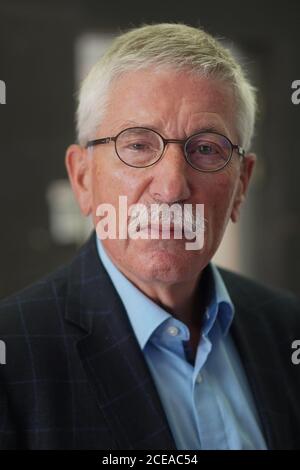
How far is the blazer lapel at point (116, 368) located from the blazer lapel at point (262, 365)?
141 millimetres

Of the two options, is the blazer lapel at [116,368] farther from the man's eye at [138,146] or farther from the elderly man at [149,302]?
the man's eye at [138,146]

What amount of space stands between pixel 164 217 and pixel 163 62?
173 millimetres

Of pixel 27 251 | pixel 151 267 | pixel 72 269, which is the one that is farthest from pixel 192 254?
pixel 27 251

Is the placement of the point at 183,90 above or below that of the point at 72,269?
above

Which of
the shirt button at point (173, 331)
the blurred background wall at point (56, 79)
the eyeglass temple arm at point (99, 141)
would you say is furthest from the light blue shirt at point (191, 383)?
the blurred background wall at point (56, 79)

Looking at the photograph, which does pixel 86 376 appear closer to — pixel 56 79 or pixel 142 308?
pixel 142 308

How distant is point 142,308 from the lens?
0.66 meters

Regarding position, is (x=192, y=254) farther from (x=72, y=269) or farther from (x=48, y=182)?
(x=48, y=182)

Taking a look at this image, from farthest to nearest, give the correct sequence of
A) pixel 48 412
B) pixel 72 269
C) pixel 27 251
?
pixel 27 251 → pixel 72 269 → pixel 48 412

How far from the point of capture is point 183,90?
1.98ft

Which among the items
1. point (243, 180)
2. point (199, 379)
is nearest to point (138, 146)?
point (243, 180)

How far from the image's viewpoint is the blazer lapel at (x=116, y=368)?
1.94 ft
